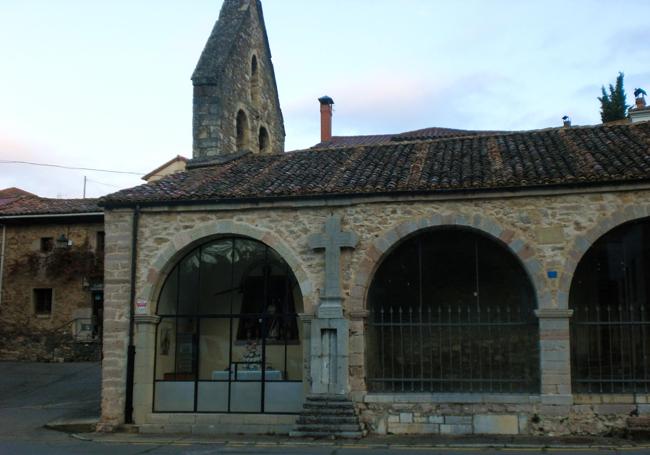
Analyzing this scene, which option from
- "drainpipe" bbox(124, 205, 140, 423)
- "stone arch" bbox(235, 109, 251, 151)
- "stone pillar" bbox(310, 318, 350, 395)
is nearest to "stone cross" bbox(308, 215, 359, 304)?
"stone pillar" bbox(310, 318, 350, 395)

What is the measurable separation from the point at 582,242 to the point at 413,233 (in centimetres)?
270

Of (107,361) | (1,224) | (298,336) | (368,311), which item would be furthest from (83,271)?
(368,311)

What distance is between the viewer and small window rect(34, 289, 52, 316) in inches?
903

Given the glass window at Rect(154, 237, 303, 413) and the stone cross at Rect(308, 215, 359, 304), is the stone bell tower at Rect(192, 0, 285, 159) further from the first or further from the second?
the stone cross at Rect(308, 215, 359, 304)

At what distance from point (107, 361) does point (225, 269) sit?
2637mm

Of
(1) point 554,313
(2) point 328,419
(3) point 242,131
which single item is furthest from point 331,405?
(3) point 242,131

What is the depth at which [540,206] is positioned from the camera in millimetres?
12047

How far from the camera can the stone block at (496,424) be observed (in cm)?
1165

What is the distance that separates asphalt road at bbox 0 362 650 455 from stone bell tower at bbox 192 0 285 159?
21.0 feet

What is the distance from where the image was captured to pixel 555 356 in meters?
11.6

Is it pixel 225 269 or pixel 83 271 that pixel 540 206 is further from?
pixel 83 271

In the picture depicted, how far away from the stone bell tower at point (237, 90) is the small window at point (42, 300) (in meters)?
8.15

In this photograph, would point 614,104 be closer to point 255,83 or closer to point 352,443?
point 255,83

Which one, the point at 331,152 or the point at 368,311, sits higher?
the point at 331,152
